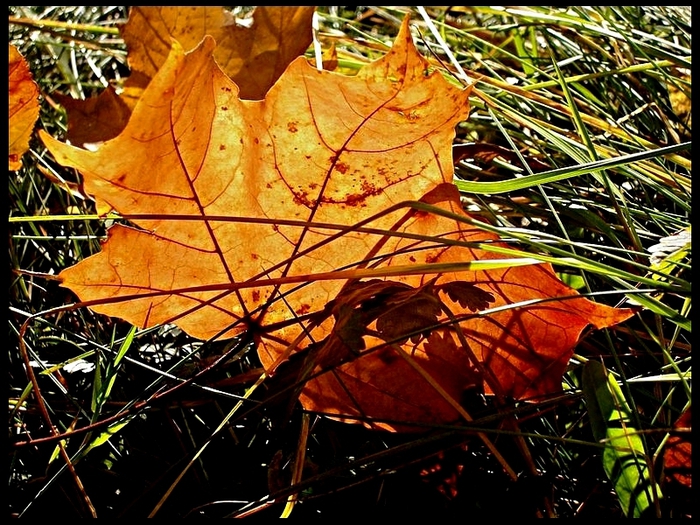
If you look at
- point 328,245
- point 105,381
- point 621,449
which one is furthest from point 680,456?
point 105,381

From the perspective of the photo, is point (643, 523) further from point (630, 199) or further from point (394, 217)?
point (630, 199)

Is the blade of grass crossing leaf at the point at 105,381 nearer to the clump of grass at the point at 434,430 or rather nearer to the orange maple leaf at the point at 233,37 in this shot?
the clump of grass at the point at 434,430

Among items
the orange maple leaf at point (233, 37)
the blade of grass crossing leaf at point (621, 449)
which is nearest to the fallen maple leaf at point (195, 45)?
the orange maple leaf at point (233, 37)

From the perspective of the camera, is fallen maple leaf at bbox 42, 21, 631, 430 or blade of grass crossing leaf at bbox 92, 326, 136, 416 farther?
blade of grass crossing leaf at bbox 92, 326, 136, 416

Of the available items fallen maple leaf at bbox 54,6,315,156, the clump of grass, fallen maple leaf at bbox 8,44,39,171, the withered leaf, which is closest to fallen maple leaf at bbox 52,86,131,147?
fallen maple leaf at bbox 54,6,315,156

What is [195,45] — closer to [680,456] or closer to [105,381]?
[105,381]

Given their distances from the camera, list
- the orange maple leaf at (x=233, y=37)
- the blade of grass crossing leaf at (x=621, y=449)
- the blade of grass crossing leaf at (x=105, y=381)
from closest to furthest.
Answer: the blade of grass crossing leaf at (x=621, y=449)
the blade of grass crossing leaf at (x=105, y=381)
the orange maple leaf at (x=233, y=37)

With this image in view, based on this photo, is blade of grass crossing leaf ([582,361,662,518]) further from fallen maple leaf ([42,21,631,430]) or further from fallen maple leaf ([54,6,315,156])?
fallen maple leaf ([54,6,315,156])

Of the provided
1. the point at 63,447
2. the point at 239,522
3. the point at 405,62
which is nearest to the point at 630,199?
the point at 405,62
